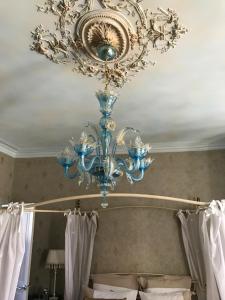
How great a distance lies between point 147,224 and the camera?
4176 millimetres

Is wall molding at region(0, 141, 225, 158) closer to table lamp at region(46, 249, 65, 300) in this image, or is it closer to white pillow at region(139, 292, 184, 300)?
table lamp at region(46, 249, 65, 300)

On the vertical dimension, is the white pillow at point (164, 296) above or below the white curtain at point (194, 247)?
below

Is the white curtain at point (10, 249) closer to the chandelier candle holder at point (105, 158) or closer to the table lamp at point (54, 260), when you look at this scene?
the chandelier candle holder at point (105, 158)

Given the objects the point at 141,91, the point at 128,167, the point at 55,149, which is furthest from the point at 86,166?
the point at 55,149

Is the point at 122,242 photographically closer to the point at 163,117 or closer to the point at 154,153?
the point at 154,153

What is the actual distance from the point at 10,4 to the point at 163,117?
210cm

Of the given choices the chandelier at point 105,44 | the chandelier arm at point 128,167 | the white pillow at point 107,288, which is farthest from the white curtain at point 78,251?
the chandelier arm at point 128,167

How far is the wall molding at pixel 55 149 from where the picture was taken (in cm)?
431

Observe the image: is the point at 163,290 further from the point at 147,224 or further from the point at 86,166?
the point at 86,166

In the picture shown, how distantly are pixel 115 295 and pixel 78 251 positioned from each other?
2.43ft

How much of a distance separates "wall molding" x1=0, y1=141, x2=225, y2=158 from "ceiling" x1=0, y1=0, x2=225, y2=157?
15 millimetres

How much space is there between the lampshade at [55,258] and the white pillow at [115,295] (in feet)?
2.16

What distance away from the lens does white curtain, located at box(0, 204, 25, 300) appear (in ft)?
8.60

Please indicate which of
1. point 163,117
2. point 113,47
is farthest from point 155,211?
point 113,47
